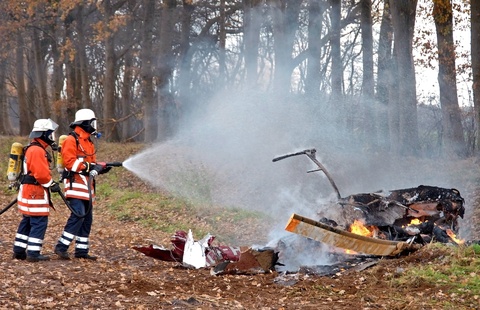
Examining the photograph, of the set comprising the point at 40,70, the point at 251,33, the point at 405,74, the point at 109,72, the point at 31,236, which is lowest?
the point at 31,236

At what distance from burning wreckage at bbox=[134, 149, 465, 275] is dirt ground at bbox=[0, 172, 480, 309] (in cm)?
23

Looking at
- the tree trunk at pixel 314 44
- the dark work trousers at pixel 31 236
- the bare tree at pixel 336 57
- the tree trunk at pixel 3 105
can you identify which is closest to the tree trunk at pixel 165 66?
the tree trunk at pixel 314 44

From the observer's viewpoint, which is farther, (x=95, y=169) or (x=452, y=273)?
(x=95, y=169)

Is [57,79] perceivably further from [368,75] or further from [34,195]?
[34,195]

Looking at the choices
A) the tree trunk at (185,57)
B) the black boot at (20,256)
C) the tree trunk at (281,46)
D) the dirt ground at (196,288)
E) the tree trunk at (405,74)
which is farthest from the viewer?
the tree trunk at (185,57)

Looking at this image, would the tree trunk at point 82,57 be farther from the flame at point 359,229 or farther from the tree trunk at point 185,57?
the flame at point 359,229

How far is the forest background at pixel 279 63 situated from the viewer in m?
19.5

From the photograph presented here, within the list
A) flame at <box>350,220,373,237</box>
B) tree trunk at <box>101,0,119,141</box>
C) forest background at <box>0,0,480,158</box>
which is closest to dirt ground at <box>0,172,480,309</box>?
flame at <box>350,220,373,237</box>

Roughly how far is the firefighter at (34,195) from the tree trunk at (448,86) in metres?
12.4

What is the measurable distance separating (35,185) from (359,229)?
Answer: 465 centimetres

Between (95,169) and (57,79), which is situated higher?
(57,79)

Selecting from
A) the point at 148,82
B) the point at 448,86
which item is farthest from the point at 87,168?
the point at 148,82

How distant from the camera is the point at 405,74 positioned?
19.5 m

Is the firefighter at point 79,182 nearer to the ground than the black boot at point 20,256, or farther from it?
farther from it
